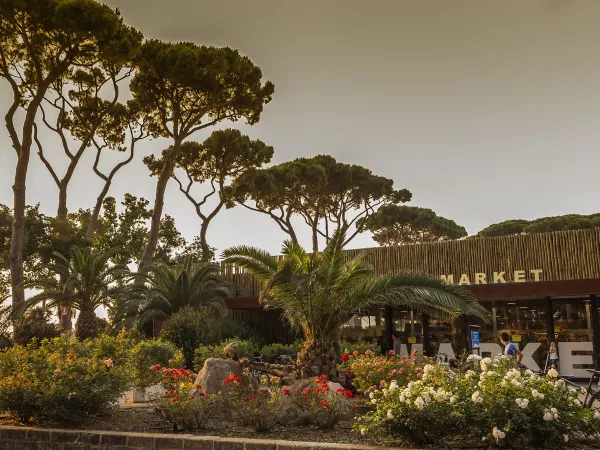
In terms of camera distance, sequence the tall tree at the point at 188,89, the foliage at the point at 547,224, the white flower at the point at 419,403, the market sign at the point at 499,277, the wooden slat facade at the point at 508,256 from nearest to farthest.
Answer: the white flower at the point at 419,403 → the wooden slat facade at the point at 508,256 → the market sign at the point at 499,277 → the tall tree at the point at 188,89 → the foliage at the point at 547,224

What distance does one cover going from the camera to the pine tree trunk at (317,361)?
34.6 ft

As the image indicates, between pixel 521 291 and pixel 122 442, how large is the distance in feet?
41.1

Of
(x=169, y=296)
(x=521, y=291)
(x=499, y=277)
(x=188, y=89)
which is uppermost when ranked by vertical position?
(x=188, y=89)

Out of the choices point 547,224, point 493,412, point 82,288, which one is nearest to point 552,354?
point 493,412

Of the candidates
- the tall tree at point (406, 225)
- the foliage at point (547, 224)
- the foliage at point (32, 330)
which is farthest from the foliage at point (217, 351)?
the foliage at point (547, 224)

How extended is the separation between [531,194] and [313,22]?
1261cm

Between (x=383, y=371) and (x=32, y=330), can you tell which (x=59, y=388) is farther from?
(x=32, y=330)

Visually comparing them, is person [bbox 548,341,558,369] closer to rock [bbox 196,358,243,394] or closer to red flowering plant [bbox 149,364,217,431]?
rock [bbox 196,358,243,394]

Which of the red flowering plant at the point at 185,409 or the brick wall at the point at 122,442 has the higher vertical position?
the red flowering plant at the point at 185,409

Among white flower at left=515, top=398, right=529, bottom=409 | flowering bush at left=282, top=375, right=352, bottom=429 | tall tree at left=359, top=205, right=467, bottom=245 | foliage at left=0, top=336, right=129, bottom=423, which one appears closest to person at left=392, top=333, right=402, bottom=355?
flowering bush at left=282, top=375, right=352, bottom=429

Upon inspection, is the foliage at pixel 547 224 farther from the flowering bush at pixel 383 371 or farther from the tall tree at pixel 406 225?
the flowering bush at pixel 383 371

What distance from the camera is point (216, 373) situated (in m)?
9.54

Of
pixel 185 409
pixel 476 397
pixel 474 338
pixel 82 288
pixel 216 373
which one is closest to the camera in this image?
pixel 476 397

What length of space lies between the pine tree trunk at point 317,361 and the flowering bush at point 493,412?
4.35 metres
